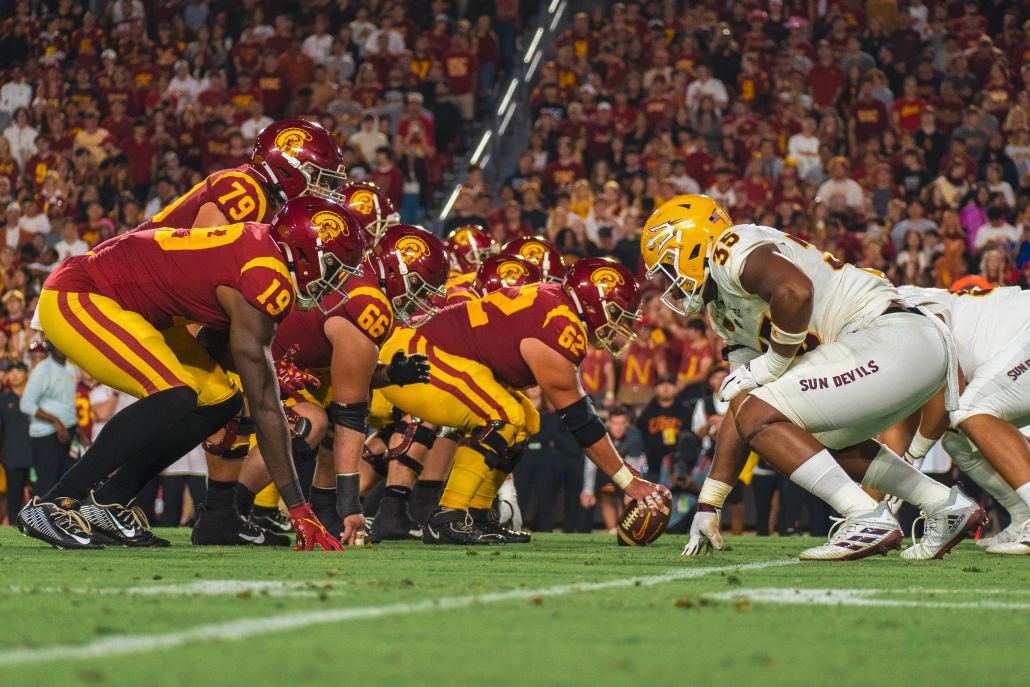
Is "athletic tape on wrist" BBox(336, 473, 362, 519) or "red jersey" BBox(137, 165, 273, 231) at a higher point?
"red jersey" BBox(137, 165, 273, 231)

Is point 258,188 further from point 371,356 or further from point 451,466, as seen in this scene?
point 451,466

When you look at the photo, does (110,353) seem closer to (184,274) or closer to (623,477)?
(184,274)

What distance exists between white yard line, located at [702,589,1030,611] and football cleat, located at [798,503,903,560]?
1.15 meters

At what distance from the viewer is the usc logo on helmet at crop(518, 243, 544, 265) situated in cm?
990

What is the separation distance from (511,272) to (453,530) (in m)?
2.74

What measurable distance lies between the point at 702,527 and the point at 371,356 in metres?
2.10

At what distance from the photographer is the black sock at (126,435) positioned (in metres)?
5.25

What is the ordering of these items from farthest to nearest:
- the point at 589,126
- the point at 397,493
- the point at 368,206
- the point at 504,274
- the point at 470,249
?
1. the point at 589,126
2. the point at 470,249
3. the point at 504,274
4. the point at 368,206
5. the point at 397,493

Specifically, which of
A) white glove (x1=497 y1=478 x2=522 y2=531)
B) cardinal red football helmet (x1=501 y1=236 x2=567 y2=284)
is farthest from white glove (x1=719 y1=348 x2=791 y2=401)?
cardinal red football helmet (x1=501 y1=236 x2=567 y2=284)

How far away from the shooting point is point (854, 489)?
5.20 meters

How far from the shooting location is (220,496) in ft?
21.3

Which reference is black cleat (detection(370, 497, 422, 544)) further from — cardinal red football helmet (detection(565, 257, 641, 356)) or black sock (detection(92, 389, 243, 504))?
black sock (detection(92, 389, 243, 504))

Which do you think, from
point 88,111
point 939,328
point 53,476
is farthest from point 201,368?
point 88,111

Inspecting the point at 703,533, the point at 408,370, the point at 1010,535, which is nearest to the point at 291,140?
the point at 408,370
